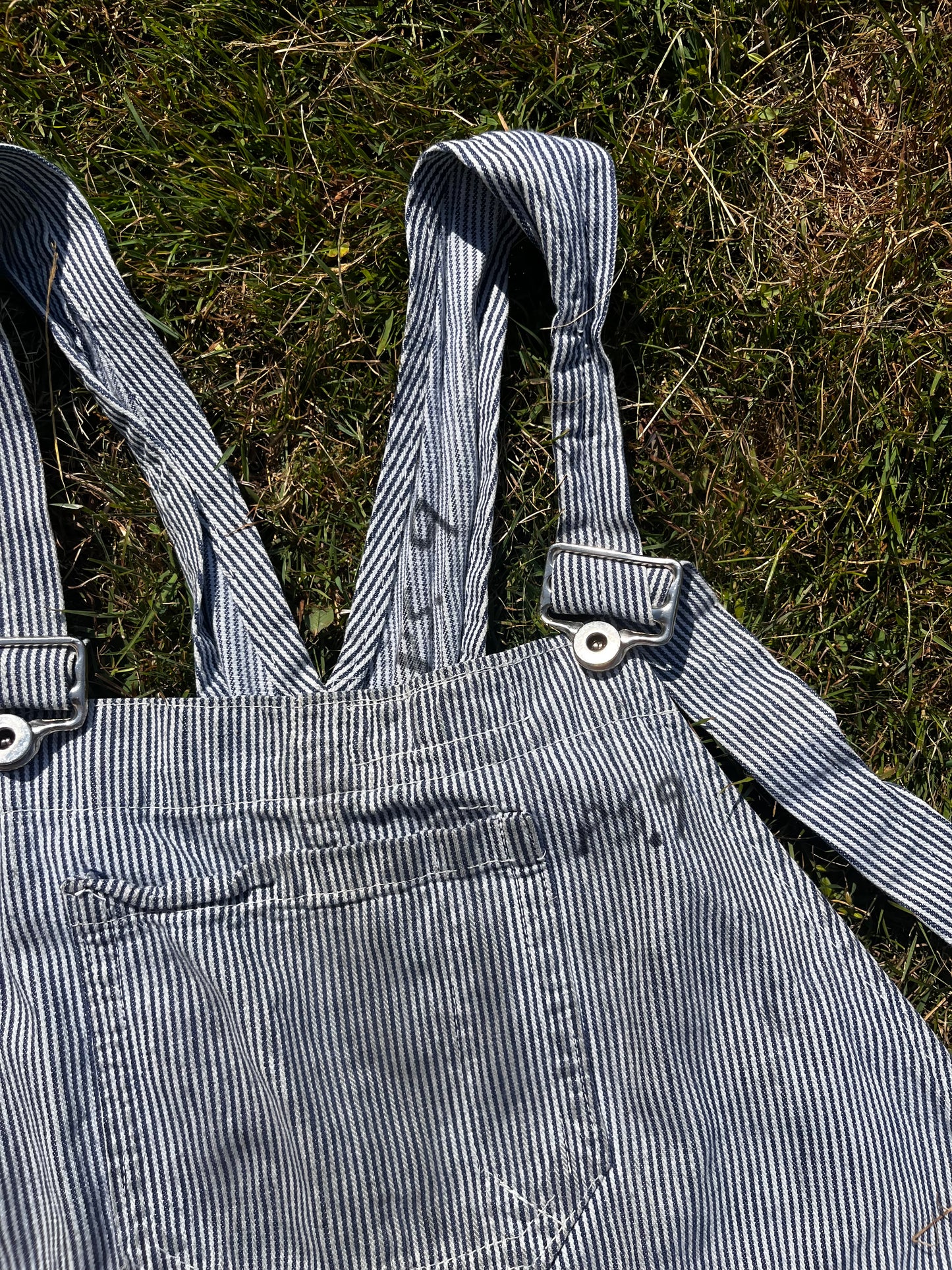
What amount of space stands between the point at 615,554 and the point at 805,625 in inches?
11.9

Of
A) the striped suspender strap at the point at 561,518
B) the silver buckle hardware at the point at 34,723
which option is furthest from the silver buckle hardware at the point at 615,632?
the silver buckle hardware at the point at 34,723

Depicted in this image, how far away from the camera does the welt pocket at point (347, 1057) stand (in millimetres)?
925

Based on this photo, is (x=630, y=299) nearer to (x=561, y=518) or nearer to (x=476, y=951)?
(x=561, y=518)

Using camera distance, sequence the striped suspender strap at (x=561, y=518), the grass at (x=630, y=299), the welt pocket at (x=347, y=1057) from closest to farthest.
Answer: the welt pocket at (x=347, y=1057) < the striped suspender strap at (x=561, y=518) < the grass at (x=630, y=299)

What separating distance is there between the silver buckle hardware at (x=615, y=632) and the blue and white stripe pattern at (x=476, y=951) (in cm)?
2

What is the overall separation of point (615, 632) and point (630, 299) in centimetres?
42

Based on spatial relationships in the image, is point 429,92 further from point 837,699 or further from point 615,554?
point 837,699

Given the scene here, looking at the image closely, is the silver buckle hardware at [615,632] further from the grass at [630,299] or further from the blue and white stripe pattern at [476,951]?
the grass at [630,299]

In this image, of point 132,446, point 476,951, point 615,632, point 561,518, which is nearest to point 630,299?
point 561,518

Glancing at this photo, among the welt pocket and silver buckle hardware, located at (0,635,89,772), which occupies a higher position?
silver buckle hardware, located at (0,635,89,772)

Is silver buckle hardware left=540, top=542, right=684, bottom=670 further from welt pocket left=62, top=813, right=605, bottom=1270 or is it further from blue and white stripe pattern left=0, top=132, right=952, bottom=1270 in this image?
welt pocket left=62, top=813, right=605, bottom=1270

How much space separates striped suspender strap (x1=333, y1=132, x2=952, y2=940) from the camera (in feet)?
3.46

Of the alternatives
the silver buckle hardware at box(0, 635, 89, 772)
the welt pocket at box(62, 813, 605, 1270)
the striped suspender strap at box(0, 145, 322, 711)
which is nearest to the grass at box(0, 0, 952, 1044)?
the striped suspender strap at box(0, 145, 322, 711)

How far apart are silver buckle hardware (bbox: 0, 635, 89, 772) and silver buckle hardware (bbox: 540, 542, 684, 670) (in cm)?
44
